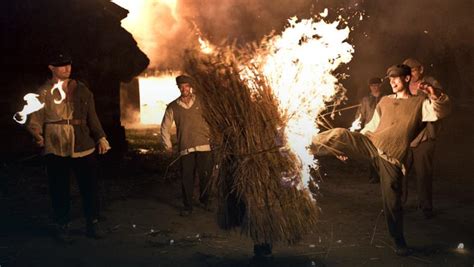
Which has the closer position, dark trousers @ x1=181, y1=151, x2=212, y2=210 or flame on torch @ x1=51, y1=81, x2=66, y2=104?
flame on torch @ x1=51, y1=81, x2=66, y2=104

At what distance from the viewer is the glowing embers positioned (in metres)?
25.6

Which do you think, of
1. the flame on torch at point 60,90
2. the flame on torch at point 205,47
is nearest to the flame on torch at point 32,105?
the flame on torch at point 60,90

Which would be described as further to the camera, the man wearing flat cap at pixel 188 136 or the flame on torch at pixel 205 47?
the man wearing flat cap at pixel 188 136

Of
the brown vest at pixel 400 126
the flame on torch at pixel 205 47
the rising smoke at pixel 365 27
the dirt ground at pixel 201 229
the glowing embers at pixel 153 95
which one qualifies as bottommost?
the dirt ground at pixel 201 229

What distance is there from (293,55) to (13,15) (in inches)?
383

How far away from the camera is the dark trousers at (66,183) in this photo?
7.46m

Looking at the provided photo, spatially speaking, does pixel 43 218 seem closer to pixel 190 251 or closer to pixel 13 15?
pixel 190 251

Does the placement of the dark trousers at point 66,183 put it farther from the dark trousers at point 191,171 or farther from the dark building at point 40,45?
the dark building at point 40,45

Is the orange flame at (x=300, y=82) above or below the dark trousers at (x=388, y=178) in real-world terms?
above

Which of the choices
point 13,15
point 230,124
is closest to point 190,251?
point 230,124

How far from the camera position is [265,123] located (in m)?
5.80

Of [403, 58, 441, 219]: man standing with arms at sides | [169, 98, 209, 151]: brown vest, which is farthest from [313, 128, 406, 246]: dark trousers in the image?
[169, 98, 209, 151]: brown vest

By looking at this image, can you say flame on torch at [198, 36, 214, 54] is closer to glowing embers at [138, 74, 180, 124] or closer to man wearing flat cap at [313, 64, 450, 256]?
man wearing flat cap at [313, 64, 450, 256]

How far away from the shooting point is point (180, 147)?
8.80 m
